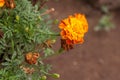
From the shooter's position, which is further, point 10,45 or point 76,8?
point 76,8

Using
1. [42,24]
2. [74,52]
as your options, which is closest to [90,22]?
[74,52]

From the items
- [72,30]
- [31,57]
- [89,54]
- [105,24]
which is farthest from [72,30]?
[105,24]

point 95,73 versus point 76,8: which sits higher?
point 76,8

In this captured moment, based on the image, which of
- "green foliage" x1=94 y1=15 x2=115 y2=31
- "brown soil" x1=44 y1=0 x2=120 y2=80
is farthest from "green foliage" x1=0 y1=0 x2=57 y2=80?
"green foliage" x1=94 y1=15 x2=115 y2=31

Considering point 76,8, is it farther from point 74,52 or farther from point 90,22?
point 74,52

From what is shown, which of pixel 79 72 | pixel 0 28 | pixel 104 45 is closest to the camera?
pixel 0 28

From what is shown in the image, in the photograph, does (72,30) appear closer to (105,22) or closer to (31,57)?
(31,57)
